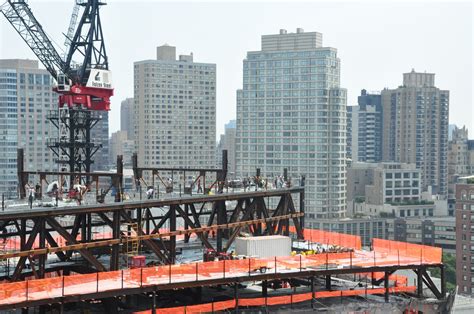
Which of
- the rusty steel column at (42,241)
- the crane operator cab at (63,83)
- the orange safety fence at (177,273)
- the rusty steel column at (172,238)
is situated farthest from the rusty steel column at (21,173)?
the crane operator cab at (63,83)

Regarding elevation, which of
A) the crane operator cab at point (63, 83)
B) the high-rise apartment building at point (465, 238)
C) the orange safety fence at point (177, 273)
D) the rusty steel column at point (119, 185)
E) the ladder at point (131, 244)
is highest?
the crane operator cab at point (63, 83)

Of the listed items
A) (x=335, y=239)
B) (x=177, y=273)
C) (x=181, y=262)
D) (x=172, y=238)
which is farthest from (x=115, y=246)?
(x=335, y=239)

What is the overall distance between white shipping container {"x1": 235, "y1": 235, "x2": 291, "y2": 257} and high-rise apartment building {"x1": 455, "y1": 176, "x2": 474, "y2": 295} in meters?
90.3

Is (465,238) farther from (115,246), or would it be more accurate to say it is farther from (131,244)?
(115,246)

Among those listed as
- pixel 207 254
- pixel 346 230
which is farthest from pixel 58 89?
pixel 346 230

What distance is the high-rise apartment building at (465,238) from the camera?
142m

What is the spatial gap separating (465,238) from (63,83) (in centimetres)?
8889

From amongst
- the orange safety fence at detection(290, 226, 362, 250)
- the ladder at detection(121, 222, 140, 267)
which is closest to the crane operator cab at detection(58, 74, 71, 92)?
the ladder at detection(121, 222, 140, 267)

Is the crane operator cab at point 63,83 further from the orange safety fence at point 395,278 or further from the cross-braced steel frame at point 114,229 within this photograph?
the orange safety fence at point 395,278

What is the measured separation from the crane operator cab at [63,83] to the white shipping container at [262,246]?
29.9m

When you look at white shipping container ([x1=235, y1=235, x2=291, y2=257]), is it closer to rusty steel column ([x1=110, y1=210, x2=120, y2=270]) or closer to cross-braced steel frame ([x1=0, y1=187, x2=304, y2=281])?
cross-braced steel frame ([x1=0, y1=187, x2=304, y2=281])

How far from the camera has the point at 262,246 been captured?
59.6 metres

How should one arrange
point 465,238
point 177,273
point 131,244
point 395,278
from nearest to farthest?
point 177,273 → point 131,244 → point 395,278 → point 465,238

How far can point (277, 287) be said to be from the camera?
59125 millimetres
